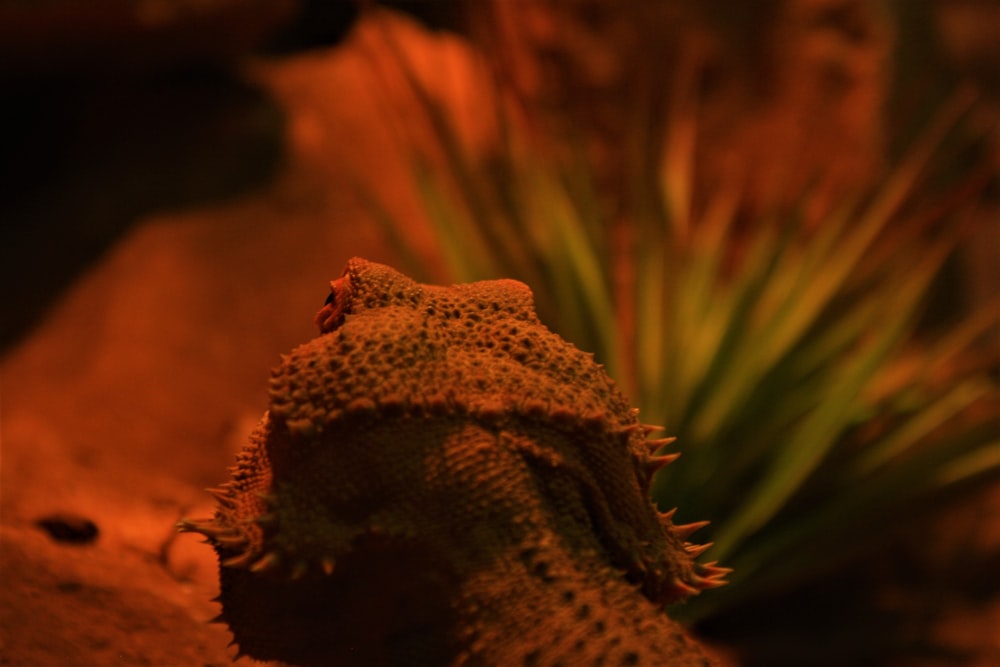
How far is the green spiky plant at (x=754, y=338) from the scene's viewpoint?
2506 millimetres

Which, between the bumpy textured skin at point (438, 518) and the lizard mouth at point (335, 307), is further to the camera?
the lizard mouth at point (335, 307)

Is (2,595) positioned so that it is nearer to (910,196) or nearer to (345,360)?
(345,360)

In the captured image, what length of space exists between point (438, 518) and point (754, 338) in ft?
7.04

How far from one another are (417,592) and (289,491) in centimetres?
19

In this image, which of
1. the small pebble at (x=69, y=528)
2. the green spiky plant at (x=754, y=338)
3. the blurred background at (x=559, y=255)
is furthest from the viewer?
the green spiky plant at (x=754, y=338)

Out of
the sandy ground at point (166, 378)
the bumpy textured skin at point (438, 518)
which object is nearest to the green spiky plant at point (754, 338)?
the sandy ground at point (166, 378)

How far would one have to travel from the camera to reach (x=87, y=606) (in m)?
1.53

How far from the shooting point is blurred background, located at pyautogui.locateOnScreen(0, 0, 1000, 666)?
2.32 m

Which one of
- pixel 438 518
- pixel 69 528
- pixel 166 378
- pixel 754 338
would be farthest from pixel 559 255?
pixel 438 518

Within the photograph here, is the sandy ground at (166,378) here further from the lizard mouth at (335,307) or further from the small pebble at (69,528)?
the lizard mouth at (335,307)

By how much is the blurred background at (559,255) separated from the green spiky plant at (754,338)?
0.05 feet

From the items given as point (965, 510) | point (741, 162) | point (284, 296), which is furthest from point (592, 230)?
point (965, 510)

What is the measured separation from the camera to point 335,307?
1.31 meters

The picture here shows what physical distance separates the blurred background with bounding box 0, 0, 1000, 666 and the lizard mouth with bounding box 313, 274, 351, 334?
222 millimetres
